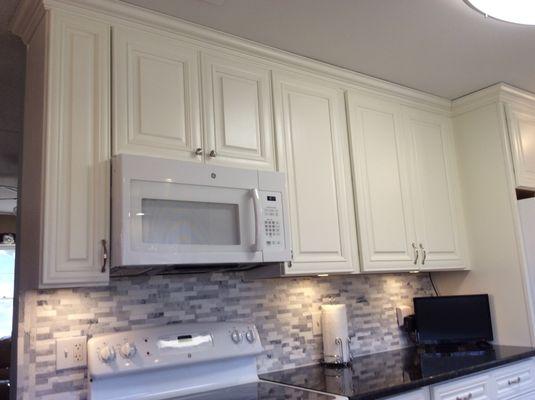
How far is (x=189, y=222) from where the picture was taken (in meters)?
1.85

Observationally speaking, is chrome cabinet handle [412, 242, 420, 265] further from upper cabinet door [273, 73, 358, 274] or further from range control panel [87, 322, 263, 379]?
range control panel [87, 322, 263, 379]

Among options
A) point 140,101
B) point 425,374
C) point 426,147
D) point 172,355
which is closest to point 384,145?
point 426,147

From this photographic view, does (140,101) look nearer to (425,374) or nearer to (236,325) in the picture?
(236,325)

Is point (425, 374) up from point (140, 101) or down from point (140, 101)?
down

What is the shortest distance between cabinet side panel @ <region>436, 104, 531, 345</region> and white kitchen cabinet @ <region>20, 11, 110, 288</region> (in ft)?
7.00

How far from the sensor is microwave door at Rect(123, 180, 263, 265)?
1.72 m

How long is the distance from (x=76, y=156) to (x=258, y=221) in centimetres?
70

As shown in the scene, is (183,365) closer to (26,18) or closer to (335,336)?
(335,336)

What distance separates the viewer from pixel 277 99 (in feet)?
7.57

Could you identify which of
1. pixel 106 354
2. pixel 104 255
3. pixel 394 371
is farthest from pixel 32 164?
pixel 394 371

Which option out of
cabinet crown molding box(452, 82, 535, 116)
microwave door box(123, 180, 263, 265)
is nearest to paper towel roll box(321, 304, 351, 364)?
microwave door box(123, 180, 263, 265)

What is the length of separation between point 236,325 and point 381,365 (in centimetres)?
75

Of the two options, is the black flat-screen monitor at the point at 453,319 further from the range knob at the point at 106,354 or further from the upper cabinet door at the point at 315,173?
the range knob at the point at 106,354

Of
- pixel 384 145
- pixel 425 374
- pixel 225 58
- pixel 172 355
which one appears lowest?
pixel 425 374
